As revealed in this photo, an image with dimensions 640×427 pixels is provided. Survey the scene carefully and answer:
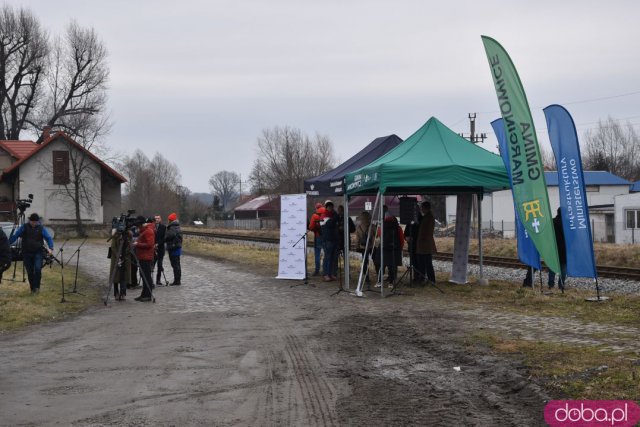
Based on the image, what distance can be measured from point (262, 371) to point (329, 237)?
10700mm

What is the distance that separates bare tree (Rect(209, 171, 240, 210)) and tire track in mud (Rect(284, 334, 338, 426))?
16130cm

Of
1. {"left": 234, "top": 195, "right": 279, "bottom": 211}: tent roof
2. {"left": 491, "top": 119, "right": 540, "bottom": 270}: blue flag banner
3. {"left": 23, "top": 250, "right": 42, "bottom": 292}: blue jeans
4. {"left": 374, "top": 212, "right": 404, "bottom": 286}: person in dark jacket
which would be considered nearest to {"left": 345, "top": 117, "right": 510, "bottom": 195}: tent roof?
{"left": 491, "top": 119, "right": 540, "bottom": 270}: blue flag banner

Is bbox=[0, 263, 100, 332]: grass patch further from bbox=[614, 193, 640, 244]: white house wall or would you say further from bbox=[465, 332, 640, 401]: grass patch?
bbox=[614, 193, 640, 244]: white house wall

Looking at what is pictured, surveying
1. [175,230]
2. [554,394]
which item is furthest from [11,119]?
[554,394]

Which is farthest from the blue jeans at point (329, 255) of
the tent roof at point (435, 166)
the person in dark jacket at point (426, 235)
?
the person in dark jacket at point (426, 235)

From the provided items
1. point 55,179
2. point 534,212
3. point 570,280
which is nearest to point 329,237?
point 570,280

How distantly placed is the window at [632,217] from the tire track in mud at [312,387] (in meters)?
40.5

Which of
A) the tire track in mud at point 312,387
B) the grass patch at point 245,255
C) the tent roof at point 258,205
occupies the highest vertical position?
the tent roof at point 258,205

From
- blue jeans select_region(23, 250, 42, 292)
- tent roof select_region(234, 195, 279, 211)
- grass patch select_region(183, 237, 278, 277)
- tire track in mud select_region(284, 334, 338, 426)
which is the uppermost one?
tent roof select_region(234, 195, 279, 211)

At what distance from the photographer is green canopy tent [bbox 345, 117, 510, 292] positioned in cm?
1460

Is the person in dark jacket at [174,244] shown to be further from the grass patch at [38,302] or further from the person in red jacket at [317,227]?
the person in red jacket at [317,227]

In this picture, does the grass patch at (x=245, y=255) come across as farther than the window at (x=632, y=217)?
No

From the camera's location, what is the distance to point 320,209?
19.6m

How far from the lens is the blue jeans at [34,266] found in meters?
15.6
